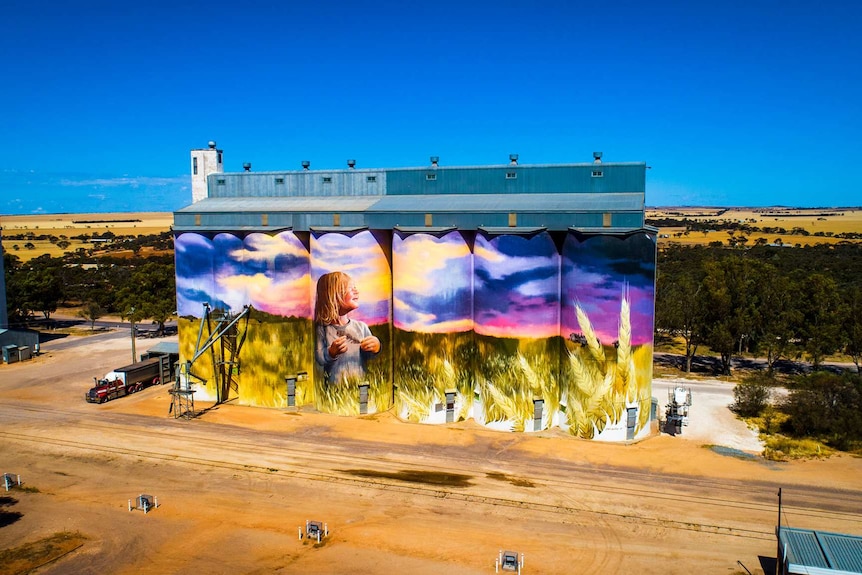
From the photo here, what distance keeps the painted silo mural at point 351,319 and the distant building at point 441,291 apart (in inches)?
3.4

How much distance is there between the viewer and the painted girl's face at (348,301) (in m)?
38.0

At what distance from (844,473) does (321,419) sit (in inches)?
1083

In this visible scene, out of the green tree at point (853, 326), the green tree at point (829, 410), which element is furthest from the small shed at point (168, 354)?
the green tree at point (853, 326)

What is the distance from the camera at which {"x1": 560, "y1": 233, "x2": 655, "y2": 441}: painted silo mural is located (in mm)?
33312

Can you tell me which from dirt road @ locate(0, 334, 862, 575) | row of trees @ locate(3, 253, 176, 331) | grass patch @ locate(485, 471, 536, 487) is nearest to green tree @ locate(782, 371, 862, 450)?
dirt road @ locate(0, 334, 862, 575)

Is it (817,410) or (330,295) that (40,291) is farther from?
(817,410)

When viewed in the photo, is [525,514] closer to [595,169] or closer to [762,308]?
[595,169]

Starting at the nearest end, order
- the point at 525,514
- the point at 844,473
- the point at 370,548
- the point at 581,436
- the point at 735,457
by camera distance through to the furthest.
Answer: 1. the point at 370,548
2. the point at 525,514
3. the point at 844,473
4. the point at 735,457
5. the point at 581,436

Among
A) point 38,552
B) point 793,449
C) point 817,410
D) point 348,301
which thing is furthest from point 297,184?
point 817,410

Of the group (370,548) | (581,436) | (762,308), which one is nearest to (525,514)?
(370,548)

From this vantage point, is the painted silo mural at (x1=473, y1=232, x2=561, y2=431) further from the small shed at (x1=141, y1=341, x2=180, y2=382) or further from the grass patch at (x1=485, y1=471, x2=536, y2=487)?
the small shed at (x1=141, y1=341, x2=180, y2=382)

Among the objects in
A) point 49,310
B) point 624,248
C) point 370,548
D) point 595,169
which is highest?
point 595,169

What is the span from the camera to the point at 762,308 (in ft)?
160

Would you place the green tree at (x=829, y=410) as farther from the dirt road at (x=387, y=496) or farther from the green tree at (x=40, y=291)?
the green tree at (x=40, y=291)
